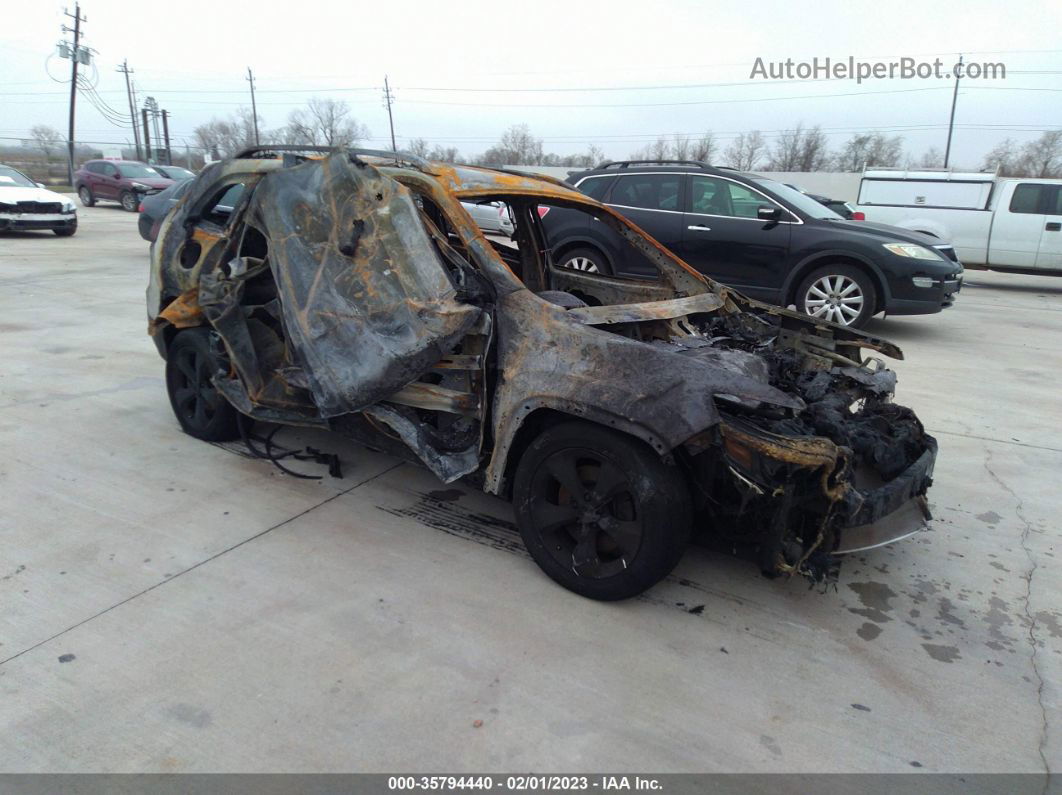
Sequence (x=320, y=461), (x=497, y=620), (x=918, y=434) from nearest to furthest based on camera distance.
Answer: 1. (x=497, y=620)
2. (x=918, y=434)
3. (x=320, y=461)

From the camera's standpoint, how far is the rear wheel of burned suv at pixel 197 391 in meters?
4.38

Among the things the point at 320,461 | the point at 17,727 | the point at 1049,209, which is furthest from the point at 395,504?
the point at 1049,209

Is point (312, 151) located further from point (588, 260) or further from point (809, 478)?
point (588, 260)

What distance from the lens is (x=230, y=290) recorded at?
395 centimetres

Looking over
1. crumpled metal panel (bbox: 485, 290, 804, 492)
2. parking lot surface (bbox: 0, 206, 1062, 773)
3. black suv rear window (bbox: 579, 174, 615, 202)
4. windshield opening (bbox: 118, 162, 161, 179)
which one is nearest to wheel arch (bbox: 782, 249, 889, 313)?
black suv rear window (bbox: 579, 174, 615, 202)

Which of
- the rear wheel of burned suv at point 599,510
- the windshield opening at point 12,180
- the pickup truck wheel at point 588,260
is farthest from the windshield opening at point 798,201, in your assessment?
the windshield opening at point 12,180

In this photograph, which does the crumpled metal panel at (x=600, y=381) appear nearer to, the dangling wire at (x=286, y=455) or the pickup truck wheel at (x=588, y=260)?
the dangling wire at (x=286, y=455)

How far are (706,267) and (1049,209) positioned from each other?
8734mm

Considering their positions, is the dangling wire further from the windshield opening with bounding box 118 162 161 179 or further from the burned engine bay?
the windshield opening with bounding box 118 162 161 179

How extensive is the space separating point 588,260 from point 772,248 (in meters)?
2.12

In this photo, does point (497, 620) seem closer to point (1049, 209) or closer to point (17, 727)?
point (17, 727)

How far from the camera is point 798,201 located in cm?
830

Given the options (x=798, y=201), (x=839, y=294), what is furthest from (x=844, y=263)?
(x=798, y=201)

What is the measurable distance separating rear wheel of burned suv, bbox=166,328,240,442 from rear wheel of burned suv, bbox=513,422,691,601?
2.34 metres
